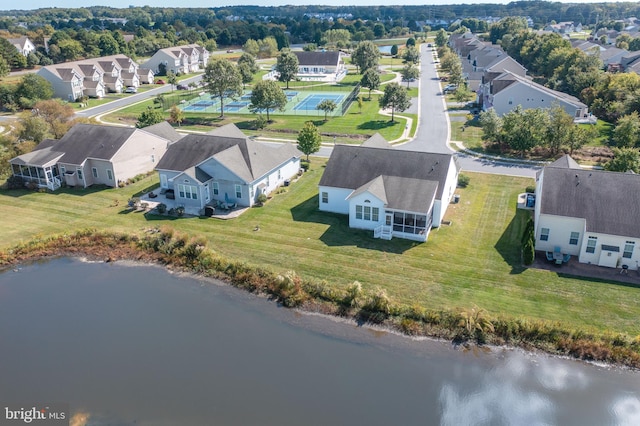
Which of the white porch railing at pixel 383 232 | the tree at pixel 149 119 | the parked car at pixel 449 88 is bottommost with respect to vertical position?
the white porch railing at pixel 383 232

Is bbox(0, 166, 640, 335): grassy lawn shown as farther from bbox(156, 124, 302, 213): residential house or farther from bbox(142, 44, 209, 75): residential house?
bbox(142, 44, 209, 75): residential house

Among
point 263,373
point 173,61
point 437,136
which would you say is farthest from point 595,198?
point 173,61

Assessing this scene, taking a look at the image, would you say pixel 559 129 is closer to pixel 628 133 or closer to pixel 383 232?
pixel 628 133

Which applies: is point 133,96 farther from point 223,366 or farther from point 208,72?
point 223,366

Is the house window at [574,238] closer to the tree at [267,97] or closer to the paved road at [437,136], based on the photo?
the paved road at [437,136]

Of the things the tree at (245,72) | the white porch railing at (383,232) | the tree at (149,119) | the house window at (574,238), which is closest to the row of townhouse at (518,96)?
the house window at (574,238)

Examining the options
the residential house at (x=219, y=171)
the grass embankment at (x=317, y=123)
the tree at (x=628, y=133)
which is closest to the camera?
the residential house at (x=219, y=171)

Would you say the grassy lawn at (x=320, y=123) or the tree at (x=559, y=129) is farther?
the grassy lawn at (x=320, y=123)

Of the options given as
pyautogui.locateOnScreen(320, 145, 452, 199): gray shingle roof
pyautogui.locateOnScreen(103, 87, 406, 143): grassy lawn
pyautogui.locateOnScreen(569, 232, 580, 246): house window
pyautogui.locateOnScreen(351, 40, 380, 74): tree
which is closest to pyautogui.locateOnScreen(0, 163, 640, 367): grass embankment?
pyautogui.locateOnScreen(320, 145, 452, 199): gray shingle roof
